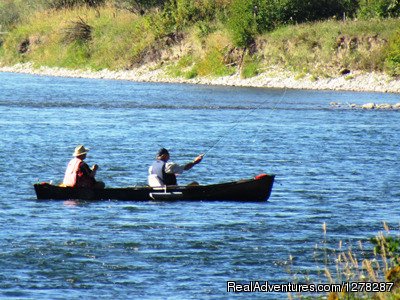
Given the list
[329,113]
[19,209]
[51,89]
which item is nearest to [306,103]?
[329,113]

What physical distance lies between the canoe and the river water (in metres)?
0.20

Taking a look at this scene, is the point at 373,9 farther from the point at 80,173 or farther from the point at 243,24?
the point at 80,173

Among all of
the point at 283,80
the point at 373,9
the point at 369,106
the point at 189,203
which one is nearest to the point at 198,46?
the point at 283,80

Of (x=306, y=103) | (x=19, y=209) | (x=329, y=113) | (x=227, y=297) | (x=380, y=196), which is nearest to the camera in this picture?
(x=227, y=297)

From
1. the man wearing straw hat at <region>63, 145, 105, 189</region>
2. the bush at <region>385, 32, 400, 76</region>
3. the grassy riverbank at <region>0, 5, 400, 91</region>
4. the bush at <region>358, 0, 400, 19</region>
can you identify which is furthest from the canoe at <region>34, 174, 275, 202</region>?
the bush at <region>358, 0, 400, 19</region>

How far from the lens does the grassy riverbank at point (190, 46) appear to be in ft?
196

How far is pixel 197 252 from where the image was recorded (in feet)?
59.7

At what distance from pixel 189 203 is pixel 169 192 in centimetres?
47

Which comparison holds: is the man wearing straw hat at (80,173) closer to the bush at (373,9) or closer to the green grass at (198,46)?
the green grass at (198,46)

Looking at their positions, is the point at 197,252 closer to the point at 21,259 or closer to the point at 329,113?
the point at 21,259

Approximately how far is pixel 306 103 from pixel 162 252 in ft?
106

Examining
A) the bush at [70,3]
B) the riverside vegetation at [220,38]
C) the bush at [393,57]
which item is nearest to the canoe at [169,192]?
the riverside vegetation at [220,38]

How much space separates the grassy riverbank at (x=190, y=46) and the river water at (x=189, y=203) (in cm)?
723

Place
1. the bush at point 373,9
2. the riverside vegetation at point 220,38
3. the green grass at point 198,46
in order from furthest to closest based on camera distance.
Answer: the bush at point 373,9 < the riverside vegetation at point 220,38 < the green grass at point 198,46
